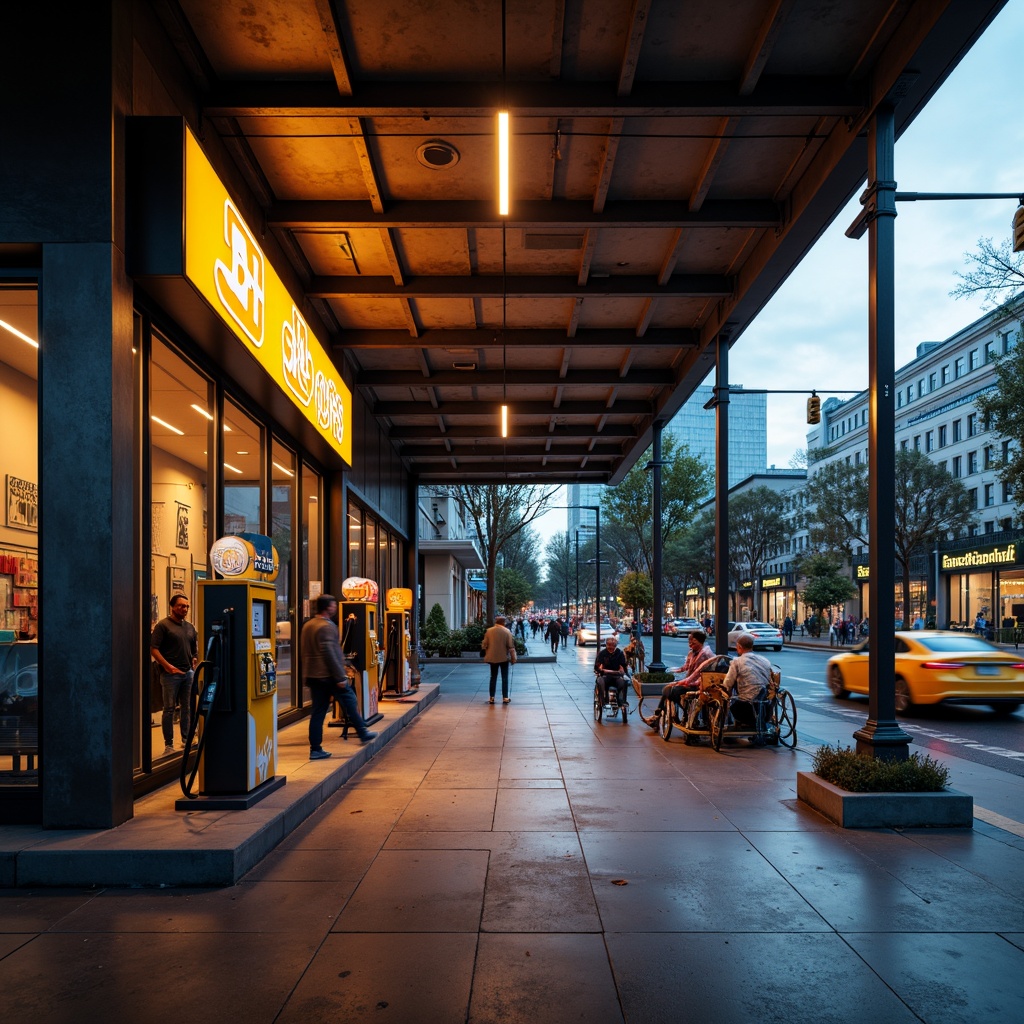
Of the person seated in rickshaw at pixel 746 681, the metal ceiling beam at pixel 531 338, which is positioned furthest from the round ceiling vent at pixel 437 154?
the person seated in rickshaw at pixel 746 681

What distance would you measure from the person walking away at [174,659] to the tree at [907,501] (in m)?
40.5

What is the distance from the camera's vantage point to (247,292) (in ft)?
27.7

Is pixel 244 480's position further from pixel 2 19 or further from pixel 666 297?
pixel 666 297

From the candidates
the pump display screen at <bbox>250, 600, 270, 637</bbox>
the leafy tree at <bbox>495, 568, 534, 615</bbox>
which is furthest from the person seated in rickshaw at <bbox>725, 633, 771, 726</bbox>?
the leafy tree at <bbox>495, 568, 534, 615</bbox>

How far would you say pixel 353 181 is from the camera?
9859mm

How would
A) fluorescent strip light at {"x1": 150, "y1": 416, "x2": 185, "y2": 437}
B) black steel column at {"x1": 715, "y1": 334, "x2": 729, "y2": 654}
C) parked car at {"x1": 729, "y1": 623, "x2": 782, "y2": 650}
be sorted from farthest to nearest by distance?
parked car at {"x1": 729, "y1": 623, "x2": 782, "y2": 650}, black steel column at {"x1": 715, "y1": 334, "x2": 729, "y2": 654}, fluorescent strip light at {"x1": 150, "y1": 416, "x2": 185, "y2": 437}

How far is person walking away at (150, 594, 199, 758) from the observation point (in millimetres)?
8414

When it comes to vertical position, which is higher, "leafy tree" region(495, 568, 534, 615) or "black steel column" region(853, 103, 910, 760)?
"black steel column" region(853, 103, 910, 760)

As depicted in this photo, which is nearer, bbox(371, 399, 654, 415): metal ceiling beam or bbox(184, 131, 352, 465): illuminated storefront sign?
bbox(184, 131, 352, 465): illuminated storefront sign

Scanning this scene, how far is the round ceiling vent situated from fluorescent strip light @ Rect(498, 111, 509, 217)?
1.24 m

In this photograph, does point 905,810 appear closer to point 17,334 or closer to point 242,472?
point 242,472

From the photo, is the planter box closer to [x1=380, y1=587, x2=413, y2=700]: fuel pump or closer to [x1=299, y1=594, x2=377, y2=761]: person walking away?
[x1=299, y1=594, x2=377, y2=761]: person walking away

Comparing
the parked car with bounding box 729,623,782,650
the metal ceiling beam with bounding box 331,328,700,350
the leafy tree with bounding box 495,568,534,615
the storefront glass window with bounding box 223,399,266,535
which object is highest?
the metal ceiling beam with bounding box 331,328,700,350

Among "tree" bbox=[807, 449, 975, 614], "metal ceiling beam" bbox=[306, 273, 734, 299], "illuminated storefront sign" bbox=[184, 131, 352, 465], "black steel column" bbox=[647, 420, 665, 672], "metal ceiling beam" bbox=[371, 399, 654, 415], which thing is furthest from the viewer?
"tree" bbox=[807, 449, 975, 614]
